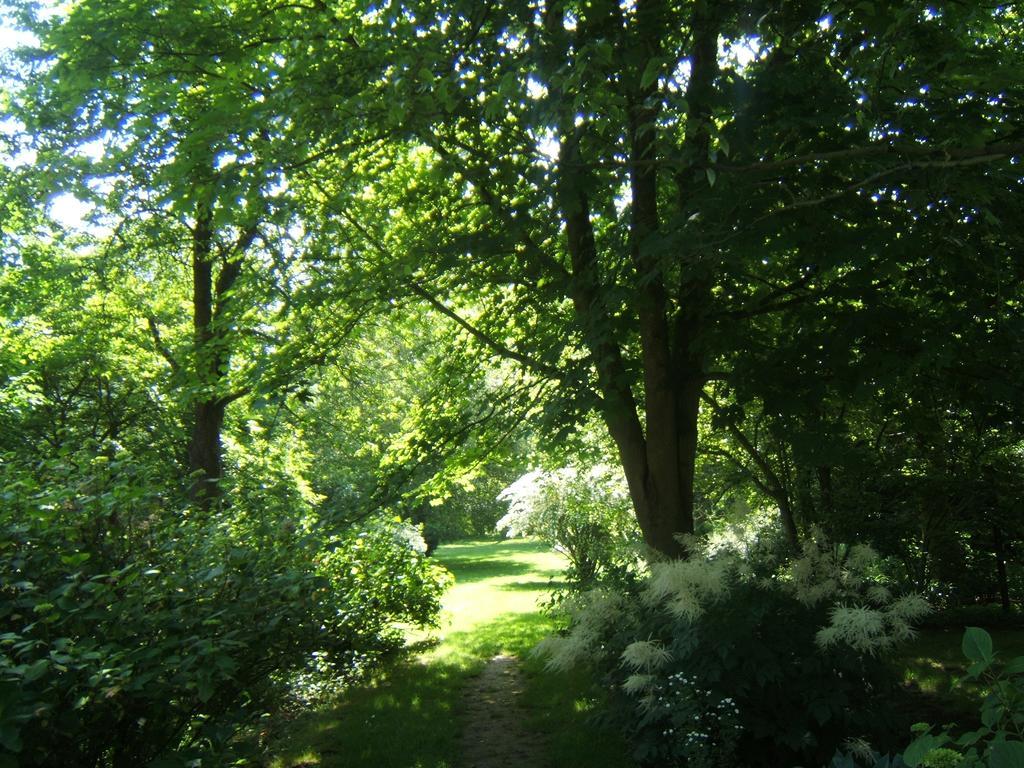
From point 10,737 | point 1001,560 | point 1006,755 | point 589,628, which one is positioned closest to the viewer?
point 1006,755

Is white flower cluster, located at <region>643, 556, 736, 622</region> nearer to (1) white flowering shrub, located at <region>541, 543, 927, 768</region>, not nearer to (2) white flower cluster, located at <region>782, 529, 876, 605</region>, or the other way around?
(1) white flowering shrub, located at <region>541, 543, 927, 768</region>

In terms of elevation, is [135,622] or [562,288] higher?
[562,288]

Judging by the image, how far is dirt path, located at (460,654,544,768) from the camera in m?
6.64

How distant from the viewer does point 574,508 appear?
17.2m

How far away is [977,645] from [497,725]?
6130 millimetres

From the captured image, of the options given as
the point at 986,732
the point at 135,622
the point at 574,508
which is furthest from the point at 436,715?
the point at 574,508

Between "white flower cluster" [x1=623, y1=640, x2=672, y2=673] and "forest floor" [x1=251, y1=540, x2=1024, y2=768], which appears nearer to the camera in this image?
"white flower cluster" [x1=623, y1=640, x2=672, y2=673]

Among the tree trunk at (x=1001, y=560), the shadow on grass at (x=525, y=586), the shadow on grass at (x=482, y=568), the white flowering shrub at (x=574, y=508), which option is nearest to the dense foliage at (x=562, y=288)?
the tree trunk at (x=1001, y=560)

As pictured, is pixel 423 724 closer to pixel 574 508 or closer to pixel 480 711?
pixel 480 711

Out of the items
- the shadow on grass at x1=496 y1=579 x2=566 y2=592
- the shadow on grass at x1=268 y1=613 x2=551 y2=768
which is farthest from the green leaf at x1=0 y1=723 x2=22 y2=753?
the shadow on grass at x1=496 y1=579 x2=566 y2=592

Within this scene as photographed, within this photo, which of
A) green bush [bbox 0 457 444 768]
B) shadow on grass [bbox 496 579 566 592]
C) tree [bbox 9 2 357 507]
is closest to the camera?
green bush [bbox 0 457 444 768]

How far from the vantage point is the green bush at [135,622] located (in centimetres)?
318

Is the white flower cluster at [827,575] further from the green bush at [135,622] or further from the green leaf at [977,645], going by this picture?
the green leaf at [977,645]

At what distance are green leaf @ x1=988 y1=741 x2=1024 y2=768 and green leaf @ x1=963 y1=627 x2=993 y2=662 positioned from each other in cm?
26
